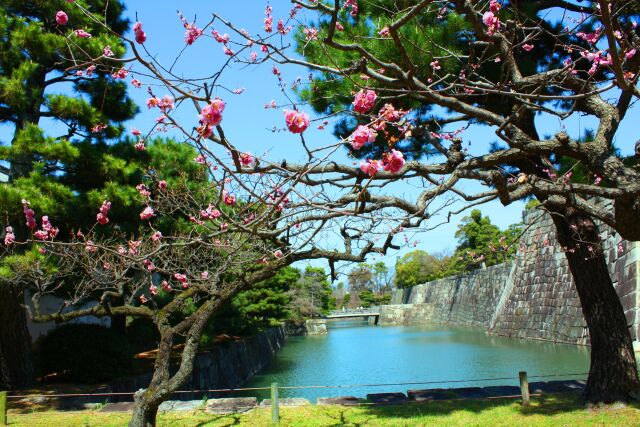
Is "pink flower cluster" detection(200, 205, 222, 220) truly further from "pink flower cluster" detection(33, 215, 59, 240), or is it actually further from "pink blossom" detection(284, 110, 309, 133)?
"pink flower cluster" detection(33, 215, 59, 240)

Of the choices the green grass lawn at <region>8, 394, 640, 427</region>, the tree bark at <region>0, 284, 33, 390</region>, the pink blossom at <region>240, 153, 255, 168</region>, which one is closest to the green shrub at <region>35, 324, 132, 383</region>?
the tree bark at <region>0, 284, 33, 390</region>

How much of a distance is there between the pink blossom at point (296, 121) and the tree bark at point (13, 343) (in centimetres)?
668

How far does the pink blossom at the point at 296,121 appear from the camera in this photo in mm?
2215

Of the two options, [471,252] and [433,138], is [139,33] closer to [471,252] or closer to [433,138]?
[433,138]

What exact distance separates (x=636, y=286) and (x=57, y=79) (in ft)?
36.0

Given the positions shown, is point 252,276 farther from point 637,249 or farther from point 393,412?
point 637,249

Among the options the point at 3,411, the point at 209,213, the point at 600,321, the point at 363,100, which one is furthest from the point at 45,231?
the point at 600,321

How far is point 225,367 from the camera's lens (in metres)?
12.2

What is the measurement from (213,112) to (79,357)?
288 inches

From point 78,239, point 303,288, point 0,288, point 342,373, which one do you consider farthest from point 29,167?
point 303,288

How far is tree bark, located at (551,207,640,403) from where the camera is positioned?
203 inches

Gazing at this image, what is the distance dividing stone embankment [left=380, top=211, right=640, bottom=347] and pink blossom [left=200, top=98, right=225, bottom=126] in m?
4.51

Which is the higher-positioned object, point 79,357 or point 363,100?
point 363,100

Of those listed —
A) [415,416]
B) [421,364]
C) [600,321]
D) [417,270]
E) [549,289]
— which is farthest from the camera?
[417,270]
